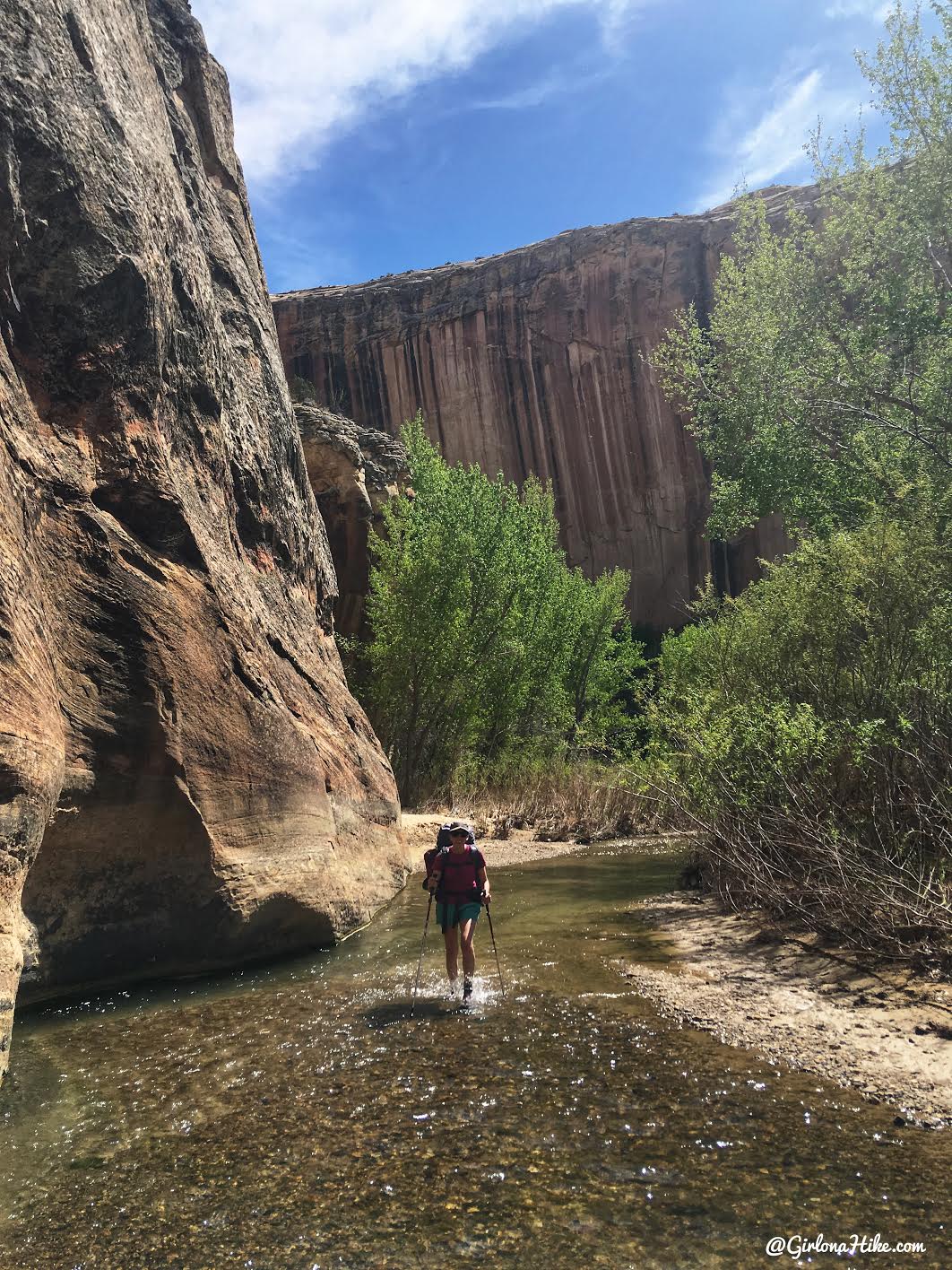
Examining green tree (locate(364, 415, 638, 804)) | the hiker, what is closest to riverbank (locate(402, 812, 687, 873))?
green tree (locate(364, 415, 638, 804))

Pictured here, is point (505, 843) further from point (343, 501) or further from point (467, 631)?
point (343, 501)

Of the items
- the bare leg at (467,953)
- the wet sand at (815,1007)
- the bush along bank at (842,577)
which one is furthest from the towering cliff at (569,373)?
the bare leg at (467,953)

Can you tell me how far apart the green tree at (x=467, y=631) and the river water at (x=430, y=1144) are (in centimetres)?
1318

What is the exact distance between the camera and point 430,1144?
3699mm

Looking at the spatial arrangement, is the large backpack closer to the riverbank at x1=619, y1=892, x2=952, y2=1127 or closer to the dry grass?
the riverbank at x1=619, y1=892, x2=952, y2=1127

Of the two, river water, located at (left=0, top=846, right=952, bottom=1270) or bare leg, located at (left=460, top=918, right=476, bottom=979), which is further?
bare leg, located at (left=460, top=918, right=476, bottom=979)

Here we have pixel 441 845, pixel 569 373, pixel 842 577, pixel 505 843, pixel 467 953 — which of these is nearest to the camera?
pixel 467 953

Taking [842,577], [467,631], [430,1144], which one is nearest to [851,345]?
[842,577]

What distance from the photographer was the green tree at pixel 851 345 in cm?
1100

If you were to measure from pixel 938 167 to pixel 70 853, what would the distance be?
12805 millimetres

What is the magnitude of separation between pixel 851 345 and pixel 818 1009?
10.5 m

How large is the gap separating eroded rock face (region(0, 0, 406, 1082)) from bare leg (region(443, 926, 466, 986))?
1.72 metres

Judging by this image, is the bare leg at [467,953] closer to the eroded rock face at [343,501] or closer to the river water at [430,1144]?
the river water at [430,1144]

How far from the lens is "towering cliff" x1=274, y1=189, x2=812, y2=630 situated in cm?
3734
